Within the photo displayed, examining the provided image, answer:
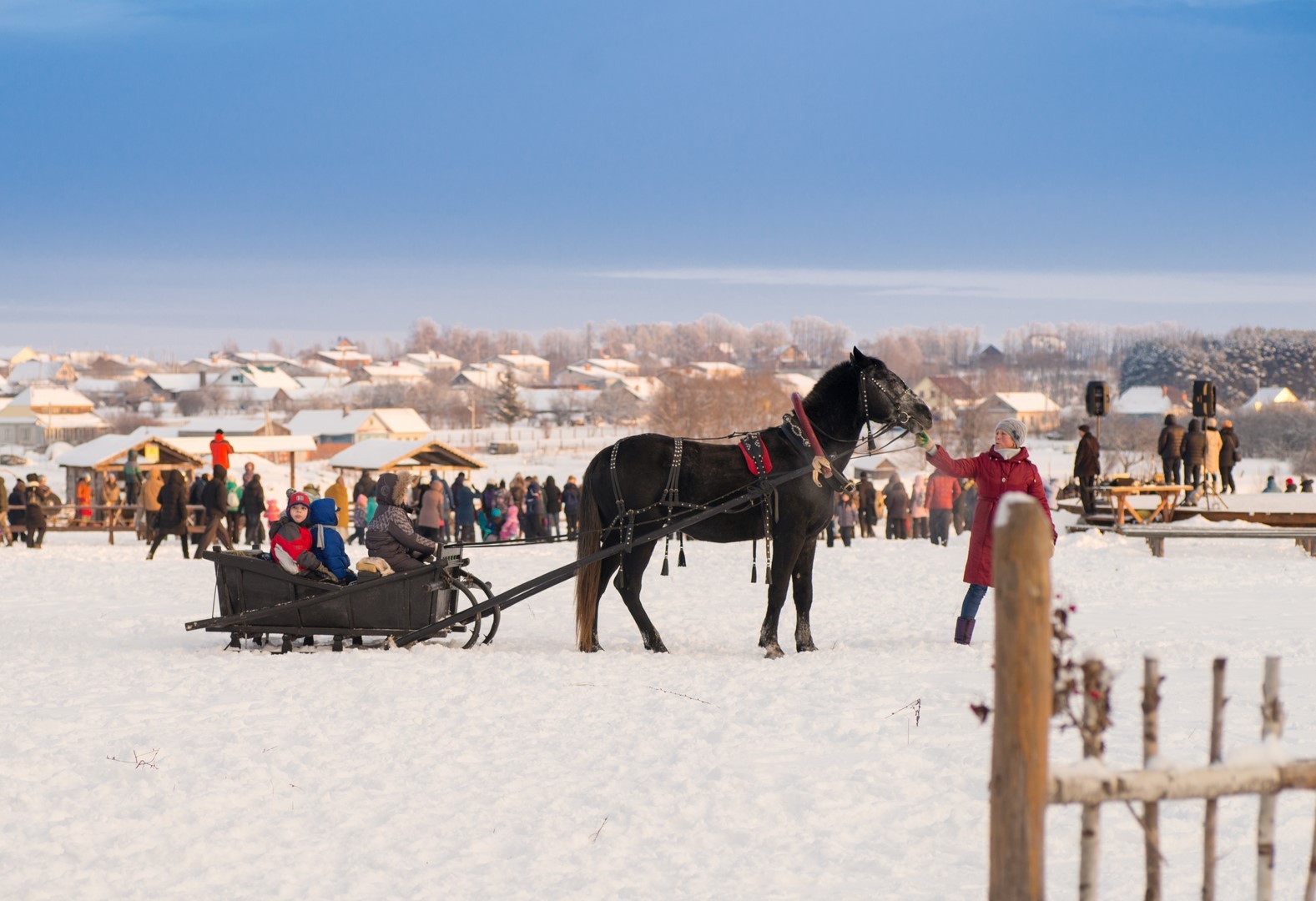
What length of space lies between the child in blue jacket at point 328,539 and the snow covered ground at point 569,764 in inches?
24.8

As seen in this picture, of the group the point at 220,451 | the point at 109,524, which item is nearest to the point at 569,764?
the point at 220,451

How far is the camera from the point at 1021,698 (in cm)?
308

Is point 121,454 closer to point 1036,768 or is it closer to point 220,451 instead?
point 220,451

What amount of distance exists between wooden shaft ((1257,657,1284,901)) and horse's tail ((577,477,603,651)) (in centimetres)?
693

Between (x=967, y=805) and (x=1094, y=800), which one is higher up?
(x=1094, y=800)

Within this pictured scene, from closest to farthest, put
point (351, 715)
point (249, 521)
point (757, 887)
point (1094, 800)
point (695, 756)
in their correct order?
1. point (1094, 800)
2. point (757, 887)
3. point (695, 756)
4. point (351, 715)
5. point (249, 521)

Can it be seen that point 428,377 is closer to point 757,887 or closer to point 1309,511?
point 1309,511

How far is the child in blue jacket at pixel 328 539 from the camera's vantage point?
405 inches

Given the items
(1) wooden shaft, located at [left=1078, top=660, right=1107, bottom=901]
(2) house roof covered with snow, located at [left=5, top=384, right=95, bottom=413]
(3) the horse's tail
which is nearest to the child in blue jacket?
(3) the horse's tail

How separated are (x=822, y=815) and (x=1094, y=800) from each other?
104 inches

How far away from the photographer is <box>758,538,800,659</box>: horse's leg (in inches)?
393

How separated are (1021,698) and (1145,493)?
20068 millimetres

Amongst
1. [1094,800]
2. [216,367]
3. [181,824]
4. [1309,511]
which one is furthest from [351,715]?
[216,367]

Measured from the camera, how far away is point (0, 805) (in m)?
6.14
